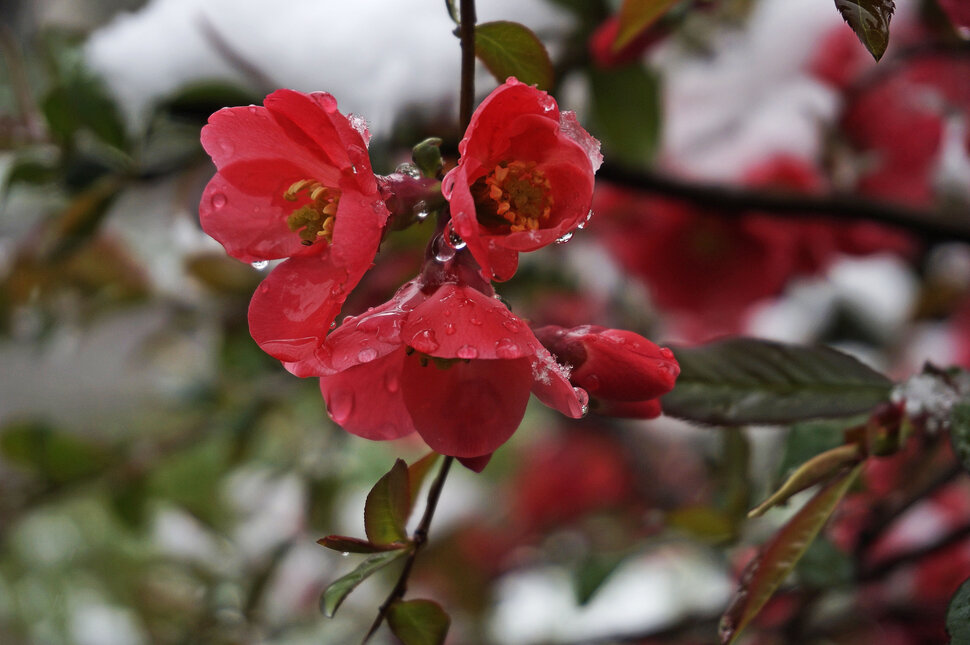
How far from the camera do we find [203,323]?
93 cm

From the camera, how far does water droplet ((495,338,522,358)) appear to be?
23 centimetres

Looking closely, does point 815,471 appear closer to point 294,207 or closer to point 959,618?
point 959,618

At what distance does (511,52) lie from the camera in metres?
0.29

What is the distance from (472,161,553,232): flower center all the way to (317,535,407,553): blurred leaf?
0.12 meters

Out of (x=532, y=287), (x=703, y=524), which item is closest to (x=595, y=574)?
(x=703, y=524)

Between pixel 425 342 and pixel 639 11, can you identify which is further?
pixel 639 11

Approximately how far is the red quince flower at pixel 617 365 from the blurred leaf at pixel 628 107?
1.30ft

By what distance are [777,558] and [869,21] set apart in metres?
0.19

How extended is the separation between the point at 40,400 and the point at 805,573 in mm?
1831

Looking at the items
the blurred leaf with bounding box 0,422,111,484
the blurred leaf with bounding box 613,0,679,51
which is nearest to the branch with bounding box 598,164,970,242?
the blurred leaf with bounding box 613,0,679,51

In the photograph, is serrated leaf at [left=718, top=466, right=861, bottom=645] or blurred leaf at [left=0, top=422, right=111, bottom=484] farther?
blurred leaf at [left=0, top=422, right=111, bottom=484]

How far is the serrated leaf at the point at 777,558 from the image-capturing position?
28 centimetres

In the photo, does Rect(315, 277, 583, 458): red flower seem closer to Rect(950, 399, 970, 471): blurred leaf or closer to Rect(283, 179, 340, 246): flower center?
Rect(283, 179, 340, 246): flower center

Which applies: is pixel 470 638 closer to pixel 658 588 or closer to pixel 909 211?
pixel 658 588
